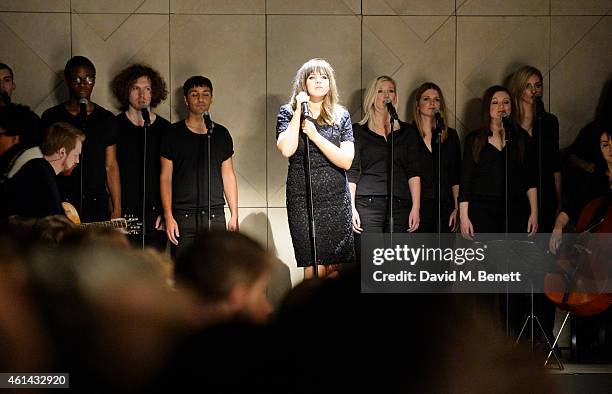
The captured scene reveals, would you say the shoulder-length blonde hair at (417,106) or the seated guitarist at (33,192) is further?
the shoulder-length blonde hair at (417,106)

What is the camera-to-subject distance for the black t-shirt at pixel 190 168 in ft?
18.5

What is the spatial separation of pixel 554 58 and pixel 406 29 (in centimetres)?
101

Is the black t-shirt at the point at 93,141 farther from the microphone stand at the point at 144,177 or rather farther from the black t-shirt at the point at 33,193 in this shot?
the black t-shirt at the point at 33,193

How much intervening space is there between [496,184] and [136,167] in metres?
2.20

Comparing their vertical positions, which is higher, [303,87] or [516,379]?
[303,87]

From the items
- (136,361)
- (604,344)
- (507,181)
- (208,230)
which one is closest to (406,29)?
(507,181)

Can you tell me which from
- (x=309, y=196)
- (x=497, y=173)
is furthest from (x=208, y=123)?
(x=497, y=173)

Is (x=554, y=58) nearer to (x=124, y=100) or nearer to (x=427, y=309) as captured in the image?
(x=124, y=100)

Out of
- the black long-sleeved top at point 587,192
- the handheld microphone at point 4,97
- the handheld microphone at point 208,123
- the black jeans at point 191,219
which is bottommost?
the black jeans at point 191,219

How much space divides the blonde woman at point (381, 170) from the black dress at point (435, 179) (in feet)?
0.28

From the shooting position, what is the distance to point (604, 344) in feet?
17.7

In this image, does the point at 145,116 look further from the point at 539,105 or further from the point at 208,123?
the point at 539,105

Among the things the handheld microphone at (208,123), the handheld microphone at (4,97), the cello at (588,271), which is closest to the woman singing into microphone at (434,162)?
the cello at (588,271)

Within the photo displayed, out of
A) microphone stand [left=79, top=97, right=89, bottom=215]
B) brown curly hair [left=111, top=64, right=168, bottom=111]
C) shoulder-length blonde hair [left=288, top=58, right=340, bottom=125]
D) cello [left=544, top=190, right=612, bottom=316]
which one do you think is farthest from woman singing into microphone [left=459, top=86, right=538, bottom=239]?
microphone stand [left=79, top=97, right=89, bottom=215]
